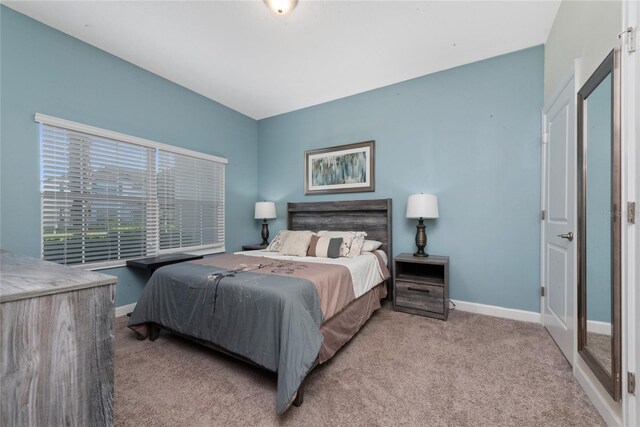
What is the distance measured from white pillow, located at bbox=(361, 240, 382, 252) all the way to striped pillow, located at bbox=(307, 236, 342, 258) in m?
0.33

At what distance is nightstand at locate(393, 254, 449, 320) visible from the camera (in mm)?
2586

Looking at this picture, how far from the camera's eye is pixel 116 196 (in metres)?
Answer: 2.73

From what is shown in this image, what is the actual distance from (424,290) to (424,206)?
2.91ft

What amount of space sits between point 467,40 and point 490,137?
0.98 meters

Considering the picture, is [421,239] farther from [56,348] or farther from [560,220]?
[56,348]

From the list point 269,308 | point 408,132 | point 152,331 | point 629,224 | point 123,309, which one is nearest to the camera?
point 629,224

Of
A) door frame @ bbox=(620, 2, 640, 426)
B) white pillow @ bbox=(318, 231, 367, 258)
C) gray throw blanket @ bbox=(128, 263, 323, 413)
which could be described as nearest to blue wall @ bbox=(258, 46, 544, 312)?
white pillow @ bbox=(318, 231, 367, 258)

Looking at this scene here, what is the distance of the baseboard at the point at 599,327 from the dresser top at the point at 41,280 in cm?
232

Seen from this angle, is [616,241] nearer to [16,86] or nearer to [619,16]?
[619,16]

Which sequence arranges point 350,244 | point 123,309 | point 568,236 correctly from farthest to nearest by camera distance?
point 350,244 → point 123,309 → point 568,236

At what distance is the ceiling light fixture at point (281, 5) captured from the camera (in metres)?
1.94

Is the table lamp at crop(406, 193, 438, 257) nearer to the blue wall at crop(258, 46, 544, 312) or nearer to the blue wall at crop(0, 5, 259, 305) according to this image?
the blue wall at crop(258, 46, 544, 312)

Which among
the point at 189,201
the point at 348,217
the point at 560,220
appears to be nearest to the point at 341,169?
the point at 348,217

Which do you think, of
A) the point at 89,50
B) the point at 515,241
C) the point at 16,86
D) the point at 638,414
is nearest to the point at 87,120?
the point at 16,86
